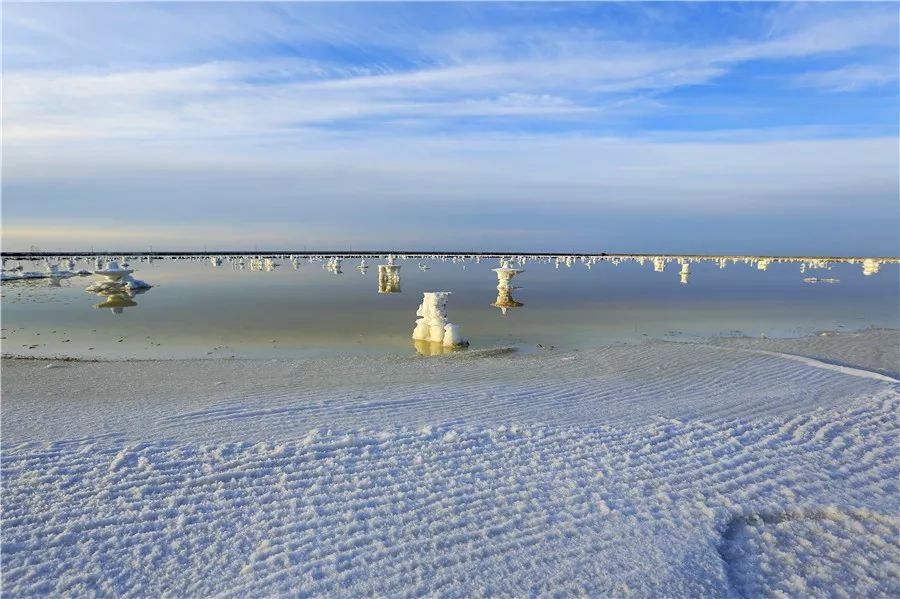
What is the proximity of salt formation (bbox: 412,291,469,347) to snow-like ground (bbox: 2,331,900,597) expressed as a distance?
21.4 feet

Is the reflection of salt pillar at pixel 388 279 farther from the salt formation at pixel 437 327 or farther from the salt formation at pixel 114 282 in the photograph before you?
the salt formation at pixel 437 327

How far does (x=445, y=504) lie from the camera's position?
14.9ft

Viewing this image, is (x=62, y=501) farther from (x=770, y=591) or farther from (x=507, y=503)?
(x=770, y=591)

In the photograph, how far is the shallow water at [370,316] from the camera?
1449 centimetres

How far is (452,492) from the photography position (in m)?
4.74

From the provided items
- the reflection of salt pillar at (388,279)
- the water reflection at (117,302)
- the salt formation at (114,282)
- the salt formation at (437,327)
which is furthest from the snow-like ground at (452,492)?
the reflection of salt pillar at (388,279)

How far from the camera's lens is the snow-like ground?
3719 millimetres

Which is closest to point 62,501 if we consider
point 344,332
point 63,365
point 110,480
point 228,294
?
point 110,480

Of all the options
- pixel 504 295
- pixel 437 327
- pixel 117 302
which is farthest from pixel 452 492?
pixel 117 302

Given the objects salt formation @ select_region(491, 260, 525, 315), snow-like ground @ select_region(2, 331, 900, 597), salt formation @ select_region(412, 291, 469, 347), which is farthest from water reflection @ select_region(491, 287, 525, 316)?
snow-like ground @ select_region(2, 331, 900, 597)

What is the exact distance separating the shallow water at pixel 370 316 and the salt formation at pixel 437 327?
1.72 feet

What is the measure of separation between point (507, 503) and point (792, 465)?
121 inches

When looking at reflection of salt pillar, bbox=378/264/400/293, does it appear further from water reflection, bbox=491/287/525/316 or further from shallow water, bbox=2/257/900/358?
water reflection, bbox=491/287/525/316

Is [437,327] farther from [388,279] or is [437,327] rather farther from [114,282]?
[114,282]
